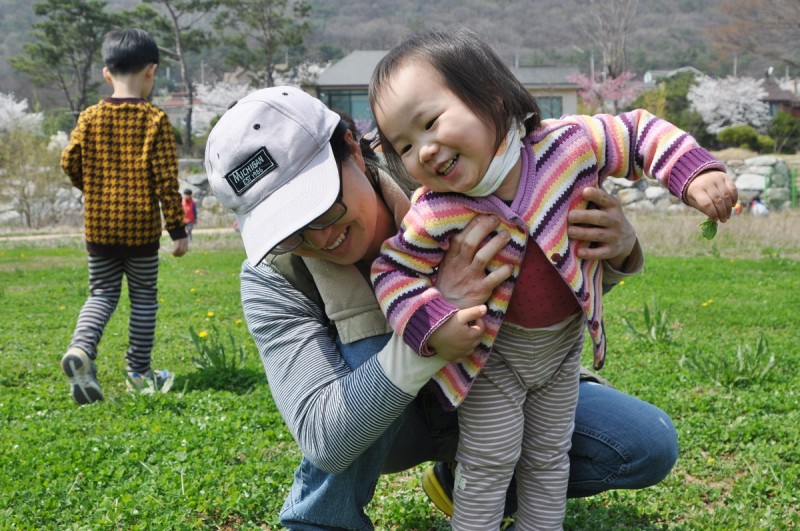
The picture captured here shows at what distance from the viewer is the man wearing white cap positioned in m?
1.79

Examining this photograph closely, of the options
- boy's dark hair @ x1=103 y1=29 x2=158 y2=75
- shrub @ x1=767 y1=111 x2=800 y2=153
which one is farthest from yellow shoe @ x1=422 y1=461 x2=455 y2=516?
shrub @ x1=767 y1=111 x2=800 y2=153

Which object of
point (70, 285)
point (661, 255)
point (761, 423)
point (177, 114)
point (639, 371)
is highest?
point (761, 423)

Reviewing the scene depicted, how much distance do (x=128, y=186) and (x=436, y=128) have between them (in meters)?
2.81

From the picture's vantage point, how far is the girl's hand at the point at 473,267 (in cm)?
183

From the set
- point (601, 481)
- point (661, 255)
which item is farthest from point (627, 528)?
point (661, 255)

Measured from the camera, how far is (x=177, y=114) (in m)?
73.4

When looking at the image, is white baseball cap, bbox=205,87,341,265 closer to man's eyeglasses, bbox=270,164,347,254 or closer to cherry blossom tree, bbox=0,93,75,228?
man's eyeglasses, bbox=270,164,347,254

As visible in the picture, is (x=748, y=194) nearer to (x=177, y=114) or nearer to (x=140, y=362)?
(x=140, y=362)

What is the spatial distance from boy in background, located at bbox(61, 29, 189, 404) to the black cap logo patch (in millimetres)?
2487

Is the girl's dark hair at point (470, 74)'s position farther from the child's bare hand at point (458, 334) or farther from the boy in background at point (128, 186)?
the boy in background at point (128, 186)

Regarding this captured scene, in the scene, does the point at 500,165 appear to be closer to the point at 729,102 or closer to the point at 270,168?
the point at 270,168

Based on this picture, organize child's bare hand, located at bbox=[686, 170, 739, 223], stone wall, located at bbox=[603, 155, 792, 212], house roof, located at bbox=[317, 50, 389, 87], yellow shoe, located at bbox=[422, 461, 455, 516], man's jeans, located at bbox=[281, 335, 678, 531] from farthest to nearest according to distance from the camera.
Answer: house roof, located at bbox=[317, 50, 389, 87]
stone wall, located at bbox=[603, 155, 792, 212]
yellow shoe, located at bbox=[422, 461, 455, 516]
man's jeans, located at bbox=[281, 335, 678, 531]
child's bare hand, located at bbox=[686, 170, 739, 223]

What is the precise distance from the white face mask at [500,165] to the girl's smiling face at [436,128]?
1 cm

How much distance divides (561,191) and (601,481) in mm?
826
